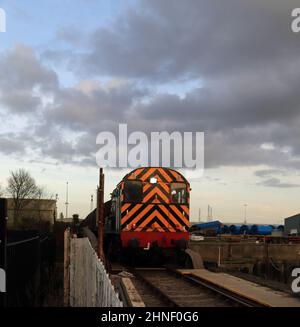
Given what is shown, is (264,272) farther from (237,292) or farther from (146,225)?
(237,292)

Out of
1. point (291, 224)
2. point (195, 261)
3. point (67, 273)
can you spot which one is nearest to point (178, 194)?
point (195, 261)

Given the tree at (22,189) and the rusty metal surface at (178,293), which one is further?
the tree at (22,189)

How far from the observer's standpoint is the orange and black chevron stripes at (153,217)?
16.1m

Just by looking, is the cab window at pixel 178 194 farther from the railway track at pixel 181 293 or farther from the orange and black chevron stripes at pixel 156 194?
the railway track at pixel 181 293

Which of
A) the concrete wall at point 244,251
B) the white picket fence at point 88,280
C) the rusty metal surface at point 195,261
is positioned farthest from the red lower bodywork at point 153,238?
the concrete wall at point 244,251

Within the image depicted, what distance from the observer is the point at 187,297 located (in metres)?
11.1

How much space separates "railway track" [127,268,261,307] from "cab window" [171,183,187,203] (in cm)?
251

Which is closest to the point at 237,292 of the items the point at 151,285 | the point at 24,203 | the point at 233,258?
the point at 151,285

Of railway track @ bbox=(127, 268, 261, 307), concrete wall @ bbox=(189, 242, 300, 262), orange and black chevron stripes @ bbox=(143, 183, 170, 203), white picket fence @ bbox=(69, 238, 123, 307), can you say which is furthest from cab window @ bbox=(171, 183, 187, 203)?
concrete wall @ bbox=(189, 242, 300, 262)

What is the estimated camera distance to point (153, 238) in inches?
632

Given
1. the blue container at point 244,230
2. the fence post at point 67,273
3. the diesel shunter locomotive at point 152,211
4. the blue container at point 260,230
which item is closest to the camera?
the fence post at point 67,273

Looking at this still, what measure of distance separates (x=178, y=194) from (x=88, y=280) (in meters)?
8.43

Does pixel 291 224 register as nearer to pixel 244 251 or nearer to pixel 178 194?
pixel 244 251
